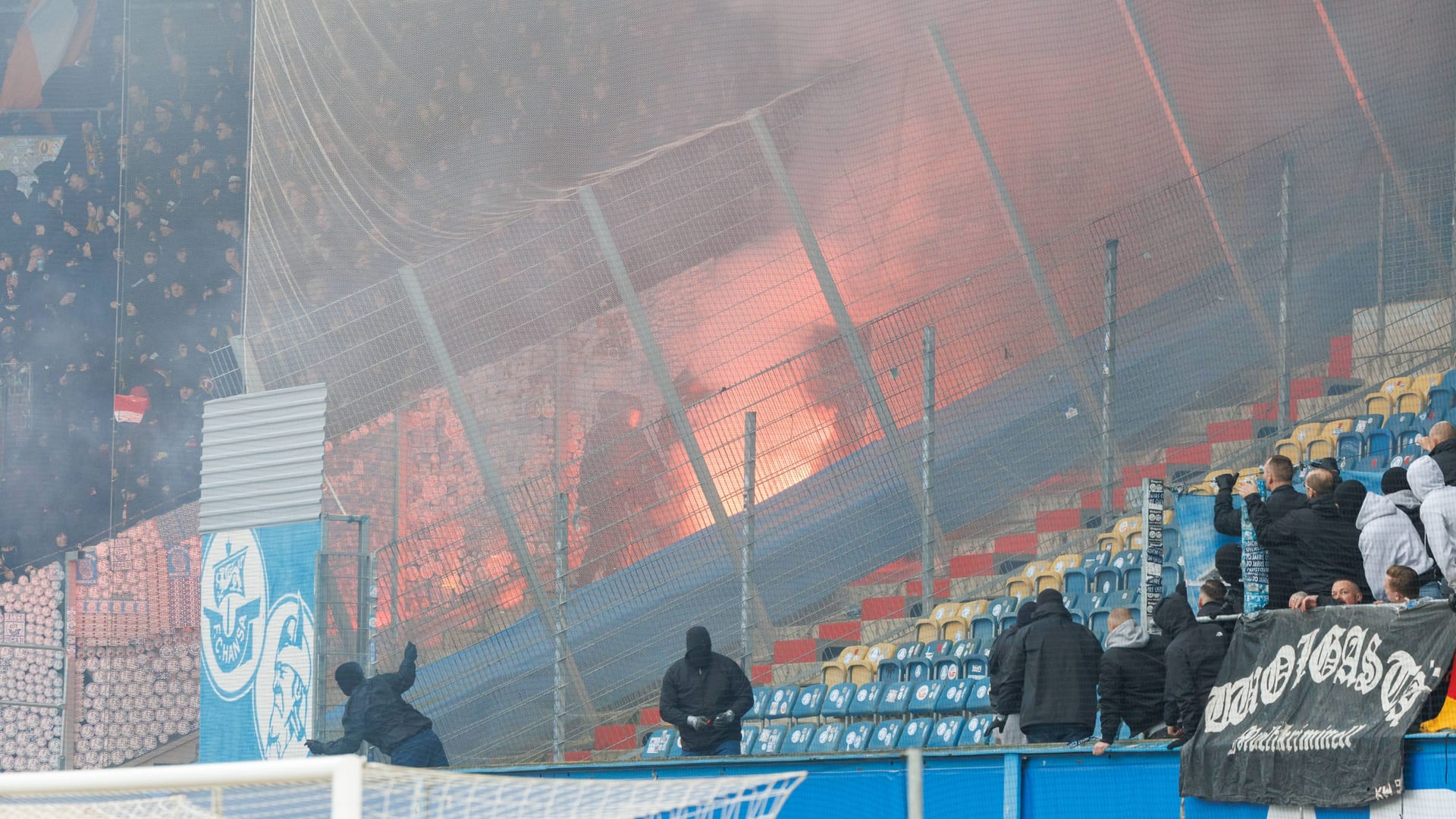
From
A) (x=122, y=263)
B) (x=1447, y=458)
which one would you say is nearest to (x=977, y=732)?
(x=1447, y=458)

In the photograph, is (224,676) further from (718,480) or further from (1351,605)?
(1351,605)

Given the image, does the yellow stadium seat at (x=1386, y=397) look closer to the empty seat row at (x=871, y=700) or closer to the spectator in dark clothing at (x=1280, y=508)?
the empty seat row at (x=871, y=700)

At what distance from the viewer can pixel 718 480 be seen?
993cm

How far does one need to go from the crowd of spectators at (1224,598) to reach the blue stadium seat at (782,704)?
2219 mm

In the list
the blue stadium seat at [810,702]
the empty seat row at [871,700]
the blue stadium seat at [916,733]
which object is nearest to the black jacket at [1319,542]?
the empty seat row at [871,700]

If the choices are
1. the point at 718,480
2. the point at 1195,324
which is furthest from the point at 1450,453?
the point at 718,480

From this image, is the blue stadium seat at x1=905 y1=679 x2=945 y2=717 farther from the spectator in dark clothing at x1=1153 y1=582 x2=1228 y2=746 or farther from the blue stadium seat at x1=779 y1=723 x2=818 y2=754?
the spectator in dark clothing at x1=1153 y1=582 x2=1228 y2=746

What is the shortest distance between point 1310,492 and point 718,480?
404 centimetres

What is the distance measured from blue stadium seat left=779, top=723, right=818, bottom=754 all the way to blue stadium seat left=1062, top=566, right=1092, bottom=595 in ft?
4.93

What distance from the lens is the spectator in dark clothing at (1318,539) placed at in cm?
639

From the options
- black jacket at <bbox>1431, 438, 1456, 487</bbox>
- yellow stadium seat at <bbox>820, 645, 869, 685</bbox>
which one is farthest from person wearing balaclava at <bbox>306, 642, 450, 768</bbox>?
black jacket at <bbox>1431, 438, 1456, 487</bbox>

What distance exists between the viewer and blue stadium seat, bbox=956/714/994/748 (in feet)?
26.1

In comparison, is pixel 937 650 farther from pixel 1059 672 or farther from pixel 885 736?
pixel 1059 672

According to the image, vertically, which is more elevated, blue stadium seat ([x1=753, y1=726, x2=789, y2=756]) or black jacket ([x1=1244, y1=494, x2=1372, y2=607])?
black jacket ([x1=1244, y1=494, x2=1372, y2=607])
